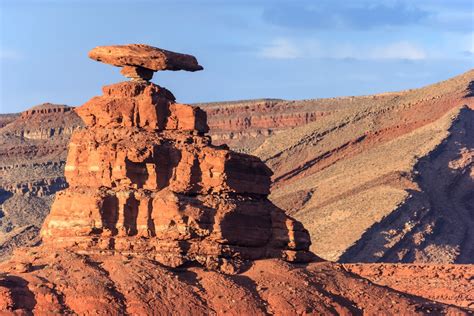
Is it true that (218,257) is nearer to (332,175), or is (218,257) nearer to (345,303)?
(345,303)

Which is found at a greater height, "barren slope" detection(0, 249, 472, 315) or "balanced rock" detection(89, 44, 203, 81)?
"balanced rock" detection(89, 44, 203, 81)

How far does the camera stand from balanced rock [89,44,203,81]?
191 feet

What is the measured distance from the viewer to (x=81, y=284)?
51.7m

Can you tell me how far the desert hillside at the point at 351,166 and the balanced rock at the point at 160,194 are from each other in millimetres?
43452

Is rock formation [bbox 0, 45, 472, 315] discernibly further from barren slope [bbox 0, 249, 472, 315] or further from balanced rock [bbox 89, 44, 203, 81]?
balanced rock [bbox 89, 44, 203, 81]

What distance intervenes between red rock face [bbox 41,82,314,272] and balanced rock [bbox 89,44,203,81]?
78 cm

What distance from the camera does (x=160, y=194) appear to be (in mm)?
56125

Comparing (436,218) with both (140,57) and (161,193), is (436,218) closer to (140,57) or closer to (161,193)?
(140,57)

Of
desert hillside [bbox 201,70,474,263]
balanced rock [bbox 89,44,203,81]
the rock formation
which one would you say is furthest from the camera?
desert hillside [bbox 201,70,474,263]

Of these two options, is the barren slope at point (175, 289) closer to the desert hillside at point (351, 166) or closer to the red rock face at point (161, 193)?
the red rock face at point (161, 193)

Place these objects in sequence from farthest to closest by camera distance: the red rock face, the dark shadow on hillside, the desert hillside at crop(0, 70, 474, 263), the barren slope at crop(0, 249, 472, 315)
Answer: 1. the desert hillside at crop(0, 70, 474, 263)
2. the dark shadow on hillside
3. the red rock face
4. the barren slope at crop(0, 249, 472, 315)

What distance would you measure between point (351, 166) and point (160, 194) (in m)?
73.9

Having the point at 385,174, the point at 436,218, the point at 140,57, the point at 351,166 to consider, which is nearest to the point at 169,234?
the point at 140,57

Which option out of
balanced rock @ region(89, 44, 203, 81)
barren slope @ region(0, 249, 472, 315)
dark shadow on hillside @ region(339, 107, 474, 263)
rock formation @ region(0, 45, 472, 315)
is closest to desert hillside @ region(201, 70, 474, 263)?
dark shadow on hillside @ region(339, 107, 474, 263)
